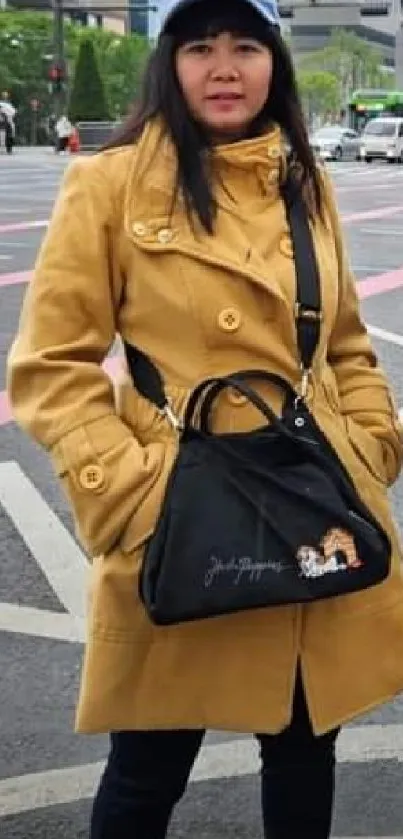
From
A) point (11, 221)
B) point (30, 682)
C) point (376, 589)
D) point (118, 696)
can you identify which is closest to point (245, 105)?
point (376, 589)

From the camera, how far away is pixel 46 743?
11.2 feet

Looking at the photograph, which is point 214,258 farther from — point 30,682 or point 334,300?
point 30,682

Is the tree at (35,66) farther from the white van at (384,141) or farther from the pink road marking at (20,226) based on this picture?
the pink road marking at (20,226)

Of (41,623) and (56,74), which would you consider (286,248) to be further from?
(56,74)

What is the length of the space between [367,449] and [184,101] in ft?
1.94

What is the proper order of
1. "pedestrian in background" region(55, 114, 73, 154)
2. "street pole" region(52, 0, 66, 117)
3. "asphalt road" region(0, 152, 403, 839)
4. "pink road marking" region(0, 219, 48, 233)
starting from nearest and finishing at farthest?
"asphalt road" region(0, 152, 403, 839) → "pink road marking" region(0, 219, 48, 233) → "pedestrian in background" region(55, 114, 73, 154) → "street pole" region(52, 0, 66, 117)

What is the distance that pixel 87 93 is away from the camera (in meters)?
46.6

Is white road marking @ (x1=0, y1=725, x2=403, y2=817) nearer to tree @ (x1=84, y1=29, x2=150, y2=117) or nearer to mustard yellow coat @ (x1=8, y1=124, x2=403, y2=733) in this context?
mustard yellow coat @ (x1=8, y1=124, x2=403, y2=733)

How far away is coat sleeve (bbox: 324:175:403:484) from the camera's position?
2.27 metres

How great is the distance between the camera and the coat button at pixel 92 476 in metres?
2.03

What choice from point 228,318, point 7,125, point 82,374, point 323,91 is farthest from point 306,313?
point 323,91

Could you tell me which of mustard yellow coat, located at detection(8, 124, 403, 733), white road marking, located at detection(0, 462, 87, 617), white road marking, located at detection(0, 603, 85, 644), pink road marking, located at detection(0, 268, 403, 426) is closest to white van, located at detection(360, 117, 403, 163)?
pink road marking, located at detection(0, 268, 403, 426)

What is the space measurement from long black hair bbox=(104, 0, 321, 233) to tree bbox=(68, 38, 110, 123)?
44.9 metres

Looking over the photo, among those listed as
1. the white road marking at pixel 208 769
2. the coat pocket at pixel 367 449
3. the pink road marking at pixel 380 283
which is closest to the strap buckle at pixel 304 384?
the coat pocket at pixel 367 449
